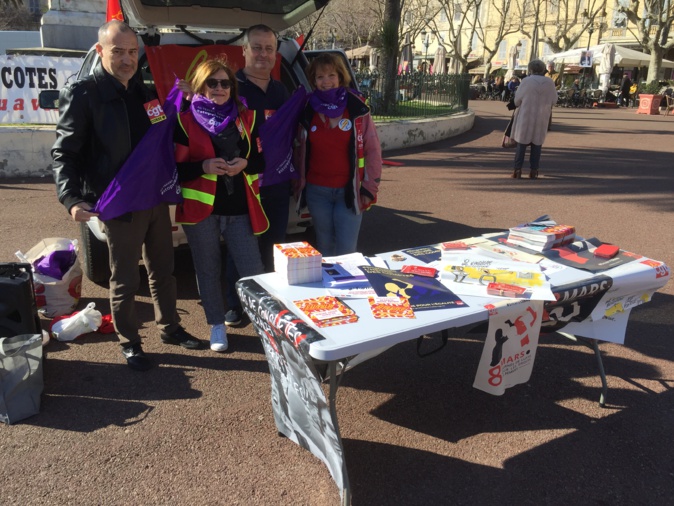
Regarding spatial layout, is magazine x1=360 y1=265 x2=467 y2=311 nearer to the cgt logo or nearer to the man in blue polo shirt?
the man in blue polo shirt

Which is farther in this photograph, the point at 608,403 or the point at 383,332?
the point at 608,403

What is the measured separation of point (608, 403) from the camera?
3275 millimetres

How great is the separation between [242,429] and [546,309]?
5.30 ft

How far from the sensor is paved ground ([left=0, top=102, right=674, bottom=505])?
8.37 feet

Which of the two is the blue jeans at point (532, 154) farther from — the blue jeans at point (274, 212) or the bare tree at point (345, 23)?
the bare tree at point (345, 23)

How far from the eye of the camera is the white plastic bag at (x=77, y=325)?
382cm

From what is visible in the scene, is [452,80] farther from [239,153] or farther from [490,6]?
[490,6]

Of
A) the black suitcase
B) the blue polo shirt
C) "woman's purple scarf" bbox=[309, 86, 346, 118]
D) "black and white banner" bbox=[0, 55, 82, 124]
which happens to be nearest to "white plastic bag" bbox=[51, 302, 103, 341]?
the black suitcase

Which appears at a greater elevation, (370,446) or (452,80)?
(452,80)

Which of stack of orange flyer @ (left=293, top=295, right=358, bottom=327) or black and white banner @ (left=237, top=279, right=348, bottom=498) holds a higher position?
stack of orange flyer @ (left=293, top=295, right=358, bottom=327)

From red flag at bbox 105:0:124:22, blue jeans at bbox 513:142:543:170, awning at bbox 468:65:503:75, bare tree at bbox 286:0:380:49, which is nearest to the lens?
red flag at bbox 105:0:124:22

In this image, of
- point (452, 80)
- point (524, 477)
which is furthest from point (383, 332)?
point (452, 80)

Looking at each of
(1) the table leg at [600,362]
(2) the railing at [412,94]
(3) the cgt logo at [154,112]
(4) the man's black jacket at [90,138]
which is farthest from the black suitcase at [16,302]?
(2) the railing at [412,94]

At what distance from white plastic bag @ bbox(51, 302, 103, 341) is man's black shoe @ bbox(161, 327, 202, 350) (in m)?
0.50
